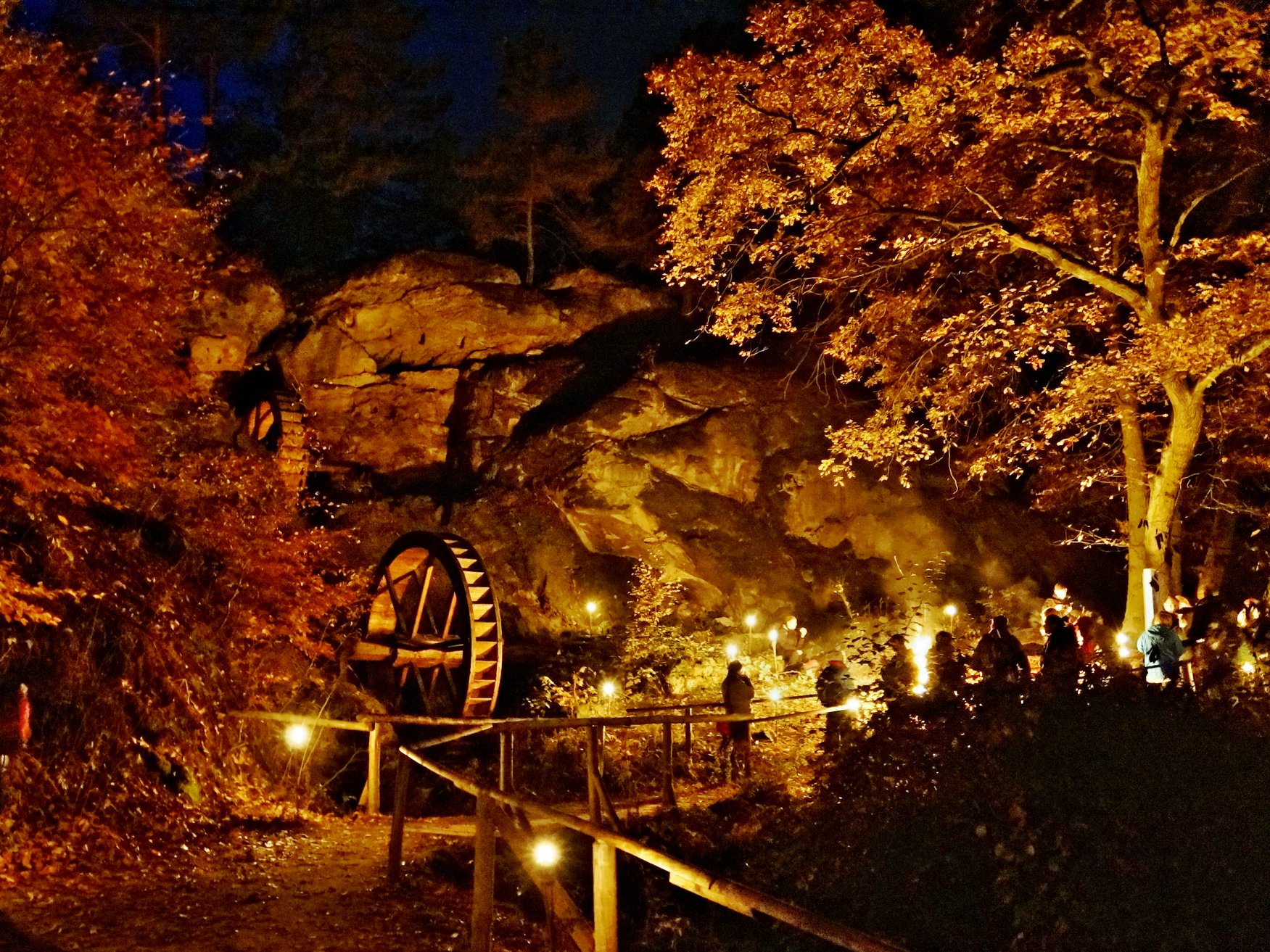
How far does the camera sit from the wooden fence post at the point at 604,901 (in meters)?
4.83

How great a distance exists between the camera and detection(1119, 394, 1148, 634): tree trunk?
12.1 meters

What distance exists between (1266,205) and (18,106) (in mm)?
16815

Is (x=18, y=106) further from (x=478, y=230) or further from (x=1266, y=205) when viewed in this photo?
(x=1266, y=205)

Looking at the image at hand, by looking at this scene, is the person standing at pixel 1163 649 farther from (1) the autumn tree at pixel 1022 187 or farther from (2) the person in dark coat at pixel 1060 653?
(1) the autumn tree at pixel 1022 187

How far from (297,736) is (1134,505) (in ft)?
35.2

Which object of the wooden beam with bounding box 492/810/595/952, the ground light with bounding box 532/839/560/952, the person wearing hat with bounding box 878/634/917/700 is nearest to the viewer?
the wooden beam with bounding box 492/810/595/952

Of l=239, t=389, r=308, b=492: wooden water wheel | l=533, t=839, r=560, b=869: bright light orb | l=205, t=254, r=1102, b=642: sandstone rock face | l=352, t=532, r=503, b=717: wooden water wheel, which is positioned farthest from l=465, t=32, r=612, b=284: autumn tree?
l=533, t=839, r=560, b=869: bright light orb

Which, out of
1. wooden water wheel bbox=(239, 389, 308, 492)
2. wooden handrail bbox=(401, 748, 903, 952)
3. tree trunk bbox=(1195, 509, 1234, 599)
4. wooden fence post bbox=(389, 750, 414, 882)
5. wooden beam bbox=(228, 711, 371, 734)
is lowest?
wooden fence post bbox=(389, 750, 414, 882)

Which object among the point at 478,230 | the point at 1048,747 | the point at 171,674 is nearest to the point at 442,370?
the point at 478,230

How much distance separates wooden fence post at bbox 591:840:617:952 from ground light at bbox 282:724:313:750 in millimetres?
7316

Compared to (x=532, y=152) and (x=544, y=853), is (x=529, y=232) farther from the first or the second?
(x=544, y=853)

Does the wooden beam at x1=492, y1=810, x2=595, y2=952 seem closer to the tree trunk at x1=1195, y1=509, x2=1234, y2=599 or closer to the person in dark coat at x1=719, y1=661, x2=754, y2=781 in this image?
the person in dark coat at x1=719, y1=661, x2=754, y2=781

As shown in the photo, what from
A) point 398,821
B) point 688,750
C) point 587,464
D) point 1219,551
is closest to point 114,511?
point 398,821

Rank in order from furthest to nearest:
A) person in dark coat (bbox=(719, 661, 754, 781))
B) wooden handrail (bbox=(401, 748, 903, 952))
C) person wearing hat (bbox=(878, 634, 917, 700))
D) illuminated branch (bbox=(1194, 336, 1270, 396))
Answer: person in dark coat (bbox=(719, 661, 754, 781)), illuminated branch (bbox=(1194, 336, 1270, 396)), person wearing hat (bbox=(878, 634, 917, 700)), wooden handrail (bbox=(401, 748, 903, 952))
